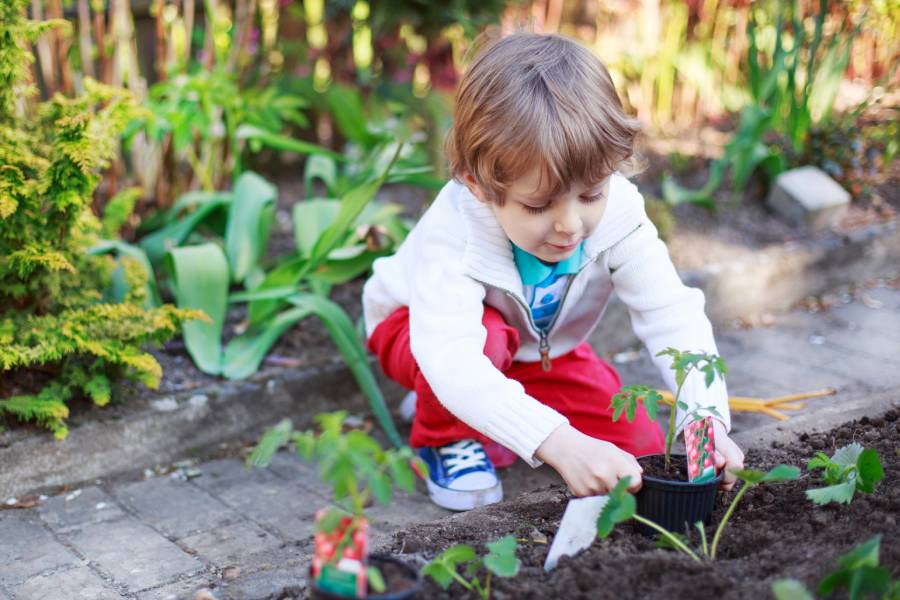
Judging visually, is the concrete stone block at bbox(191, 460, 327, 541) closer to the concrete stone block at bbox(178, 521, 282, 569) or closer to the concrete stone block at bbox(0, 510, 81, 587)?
the concrete stone block at bbox(178, 521, 282, 569)

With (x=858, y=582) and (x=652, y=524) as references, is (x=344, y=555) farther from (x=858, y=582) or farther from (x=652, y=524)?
(x=858, y=582)

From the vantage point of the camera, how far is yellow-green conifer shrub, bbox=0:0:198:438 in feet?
7.35

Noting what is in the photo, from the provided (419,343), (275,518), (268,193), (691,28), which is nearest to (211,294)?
(268,193)

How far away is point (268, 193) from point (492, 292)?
109 cm

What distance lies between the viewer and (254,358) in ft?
9.18

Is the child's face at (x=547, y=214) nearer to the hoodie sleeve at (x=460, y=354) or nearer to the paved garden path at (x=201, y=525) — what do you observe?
the hoodie sleeve at (x=460, y=354)

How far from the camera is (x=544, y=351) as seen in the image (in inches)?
92.1

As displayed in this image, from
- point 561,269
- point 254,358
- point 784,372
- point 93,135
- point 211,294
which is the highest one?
point 93,135

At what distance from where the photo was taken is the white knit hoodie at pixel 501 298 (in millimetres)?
1905

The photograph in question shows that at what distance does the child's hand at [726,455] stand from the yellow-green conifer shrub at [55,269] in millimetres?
1304

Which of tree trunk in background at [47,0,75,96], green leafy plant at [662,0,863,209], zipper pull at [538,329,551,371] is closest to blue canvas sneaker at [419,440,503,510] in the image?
zipper pull at [538,329,551,371]

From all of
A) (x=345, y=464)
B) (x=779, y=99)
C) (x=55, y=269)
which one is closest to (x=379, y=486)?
(x=345, y=464)

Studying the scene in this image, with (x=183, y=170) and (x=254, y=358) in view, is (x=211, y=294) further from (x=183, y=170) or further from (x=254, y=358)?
(x=183, y=170)

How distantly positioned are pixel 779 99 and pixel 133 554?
→ 10.1 feet
